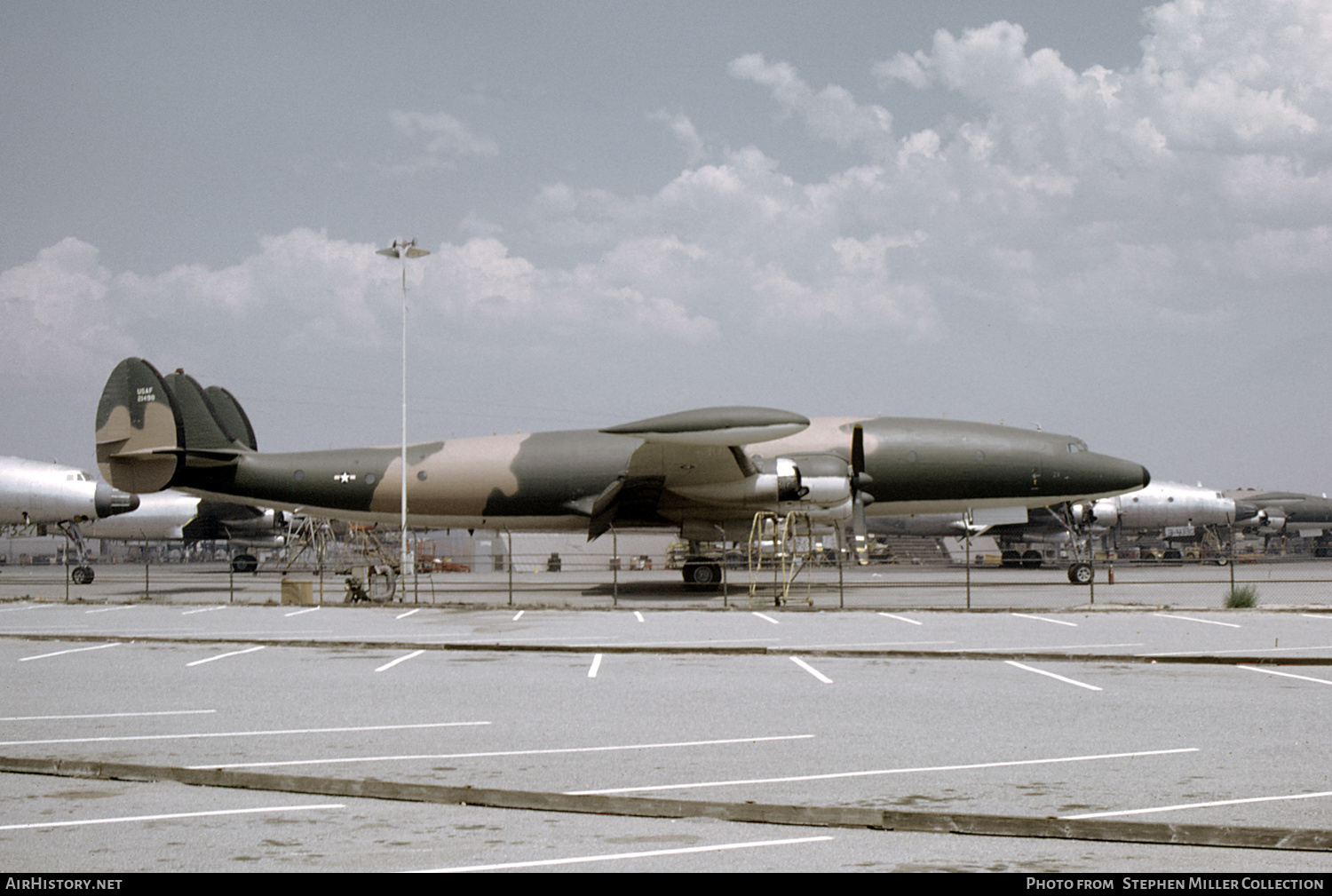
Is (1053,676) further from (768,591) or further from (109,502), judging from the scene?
(109,502)

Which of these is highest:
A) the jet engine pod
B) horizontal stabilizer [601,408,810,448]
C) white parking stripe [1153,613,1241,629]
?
horizontal stabilizer [601,408,810,448]

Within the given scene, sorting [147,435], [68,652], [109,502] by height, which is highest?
[147,435]

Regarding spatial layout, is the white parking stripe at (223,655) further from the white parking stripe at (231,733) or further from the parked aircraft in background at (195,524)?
the parked aircraft in background at (195,524)

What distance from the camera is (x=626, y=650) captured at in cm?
1405

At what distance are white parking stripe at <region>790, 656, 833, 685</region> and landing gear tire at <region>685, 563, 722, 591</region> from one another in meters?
14.5

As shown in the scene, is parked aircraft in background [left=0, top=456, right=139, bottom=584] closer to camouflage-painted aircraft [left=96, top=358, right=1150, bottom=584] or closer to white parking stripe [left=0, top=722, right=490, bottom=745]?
camouflage-painted aircraft [left=96, top=358, right=1150, bottom=584]

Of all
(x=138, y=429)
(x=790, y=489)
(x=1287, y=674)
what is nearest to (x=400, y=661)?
(x=1287, y=674)

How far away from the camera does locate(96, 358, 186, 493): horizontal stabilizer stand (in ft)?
98.3

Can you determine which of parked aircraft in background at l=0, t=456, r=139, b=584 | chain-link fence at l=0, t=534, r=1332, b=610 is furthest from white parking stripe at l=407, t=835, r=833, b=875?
parked aircraft in background at l=0, t=456, r=139, b=584

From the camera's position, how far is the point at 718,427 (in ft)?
76.2

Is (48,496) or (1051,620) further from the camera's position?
(48,496)

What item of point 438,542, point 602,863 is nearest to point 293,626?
point 602,863

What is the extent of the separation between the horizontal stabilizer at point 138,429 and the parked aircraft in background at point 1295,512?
2659 inches

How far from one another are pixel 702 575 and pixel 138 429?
58.2 ft
